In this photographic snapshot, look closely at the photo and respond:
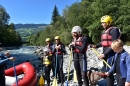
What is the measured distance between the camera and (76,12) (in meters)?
43.0

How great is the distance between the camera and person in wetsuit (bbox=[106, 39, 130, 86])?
352cm

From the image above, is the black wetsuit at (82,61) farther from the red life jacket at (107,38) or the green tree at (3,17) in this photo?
the green tree at (3,17)

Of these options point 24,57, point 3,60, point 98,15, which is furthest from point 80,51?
point 98,15

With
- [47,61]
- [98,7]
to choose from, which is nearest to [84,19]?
[98,7]

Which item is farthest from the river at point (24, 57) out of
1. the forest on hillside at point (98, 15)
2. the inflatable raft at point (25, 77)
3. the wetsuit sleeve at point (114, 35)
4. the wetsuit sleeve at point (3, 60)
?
the forest on hillside at point (98, 15)

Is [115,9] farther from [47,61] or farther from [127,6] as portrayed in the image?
[47,61]

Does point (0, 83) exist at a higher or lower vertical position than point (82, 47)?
lower

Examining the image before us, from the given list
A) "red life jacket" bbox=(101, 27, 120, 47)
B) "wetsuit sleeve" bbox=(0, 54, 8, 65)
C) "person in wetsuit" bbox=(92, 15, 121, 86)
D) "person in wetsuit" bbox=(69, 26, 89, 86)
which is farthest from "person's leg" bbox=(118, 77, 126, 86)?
"wetsuit sleeve" bbox=(0, 54, 8, 65)

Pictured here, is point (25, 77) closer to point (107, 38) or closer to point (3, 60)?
point (3, 60)

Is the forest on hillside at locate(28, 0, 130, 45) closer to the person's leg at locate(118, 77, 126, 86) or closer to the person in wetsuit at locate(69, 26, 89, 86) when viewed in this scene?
the person in wetsuit at locate(69, 26, 89, 86)

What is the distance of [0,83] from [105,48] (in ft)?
8.04

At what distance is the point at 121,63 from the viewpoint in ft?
12.1

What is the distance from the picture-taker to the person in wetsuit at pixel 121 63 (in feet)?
11.5

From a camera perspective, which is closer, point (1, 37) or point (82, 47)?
point (82, 47)
